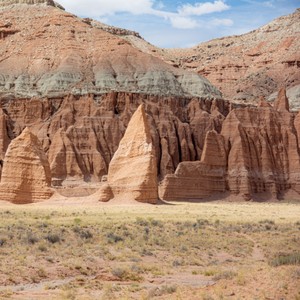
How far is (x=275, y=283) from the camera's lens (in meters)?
20.6

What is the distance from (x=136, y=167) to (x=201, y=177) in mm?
25274

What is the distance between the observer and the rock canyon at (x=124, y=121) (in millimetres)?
66938

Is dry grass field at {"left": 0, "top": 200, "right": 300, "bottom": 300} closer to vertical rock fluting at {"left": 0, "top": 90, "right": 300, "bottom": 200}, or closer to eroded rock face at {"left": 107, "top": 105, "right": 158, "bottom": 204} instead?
eroded rock face at {"left": 107, "top": 105, "right": 158, "bottom": 204}

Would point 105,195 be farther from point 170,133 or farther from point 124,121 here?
point 124,121

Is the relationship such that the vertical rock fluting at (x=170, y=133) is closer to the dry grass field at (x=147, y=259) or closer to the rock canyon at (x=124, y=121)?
the rock canyon at (x=124, y=121)

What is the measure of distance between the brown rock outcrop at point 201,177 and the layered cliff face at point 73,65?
1093 inches

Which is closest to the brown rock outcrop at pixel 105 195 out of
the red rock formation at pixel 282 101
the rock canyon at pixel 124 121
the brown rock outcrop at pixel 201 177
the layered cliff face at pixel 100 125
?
the rock canyon at pixel 124 121

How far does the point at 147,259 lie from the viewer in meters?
29.4

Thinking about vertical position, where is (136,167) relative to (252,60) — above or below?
below

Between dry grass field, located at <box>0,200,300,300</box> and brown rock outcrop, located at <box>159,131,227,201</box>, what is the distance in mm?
39304

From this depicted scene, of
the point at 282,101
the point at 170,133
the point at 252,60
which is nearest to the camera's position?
the point at 282,101

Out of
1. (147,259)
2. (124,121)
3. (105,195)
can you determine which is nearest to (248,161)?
(124,121)

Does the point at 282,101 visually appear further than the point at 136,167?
Yes

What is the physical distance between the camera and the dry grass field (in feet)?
70.7
